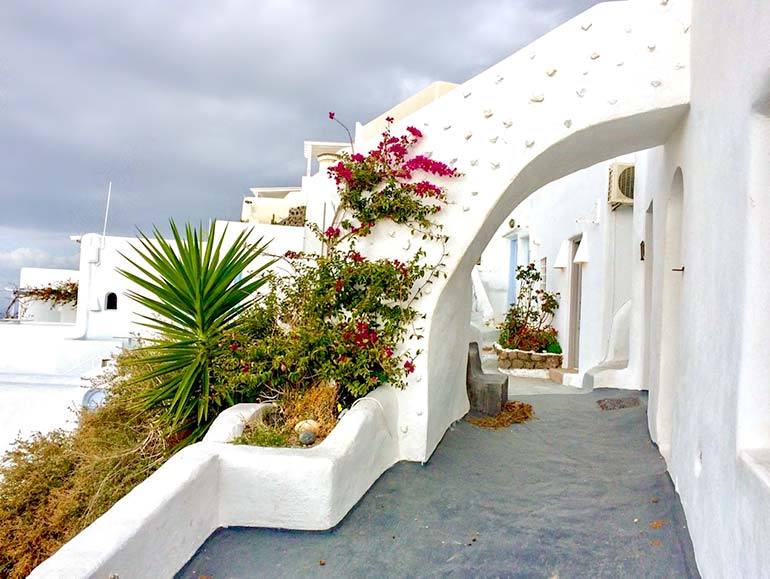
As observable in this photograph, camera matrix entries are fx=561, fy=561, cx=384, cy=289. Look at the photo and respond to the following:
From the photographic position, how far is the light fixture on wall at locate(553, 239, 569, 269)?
12.4 meters

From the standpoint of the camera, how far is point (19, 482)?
201 inches

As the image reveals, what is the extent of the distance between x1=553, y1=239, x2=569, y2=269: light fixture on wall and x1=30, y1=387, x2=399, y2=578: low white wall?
347 inches

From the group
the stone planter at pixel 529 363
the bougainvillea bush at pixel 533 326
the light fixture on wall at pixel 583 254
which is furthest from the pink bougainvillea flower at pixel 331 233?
the bougainvillea bush at pixel 533 326

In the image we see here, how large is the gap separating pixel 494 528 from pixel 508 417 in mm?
3251

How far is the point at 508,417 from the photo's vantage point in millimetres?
7047

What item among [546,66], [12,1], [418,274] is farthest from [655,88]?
[12,1]

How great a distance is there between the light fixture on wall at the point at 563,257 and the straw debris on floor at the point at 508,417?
5.30m

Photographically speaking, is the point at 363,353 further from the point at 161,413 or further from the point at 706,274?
the point at 706,274

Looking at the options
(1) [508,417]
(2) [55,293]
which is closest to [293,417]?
(1) [508,417]

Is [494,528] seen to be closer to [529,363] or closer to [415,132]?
[415,132]

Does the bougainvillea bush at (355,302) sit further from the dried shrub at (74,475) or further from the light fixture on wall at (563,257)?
the light fixture on wall at (563,257)

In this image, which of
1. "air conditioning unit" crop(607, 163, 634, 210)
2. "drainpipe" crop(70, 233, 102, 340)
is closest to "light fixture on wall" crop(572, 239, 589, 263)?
"air conditioning unit" crop(607, 163, 634, 210)

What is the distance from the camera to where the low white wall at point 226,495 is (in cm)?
261

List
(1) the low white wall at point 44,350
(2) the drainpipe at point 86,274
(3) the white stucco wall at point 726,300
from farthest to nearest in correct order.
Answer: (2) the drainpipe at point 86,274, (1) the low white wall at point 44,350, (3) the white stucco wall at point 726,300
